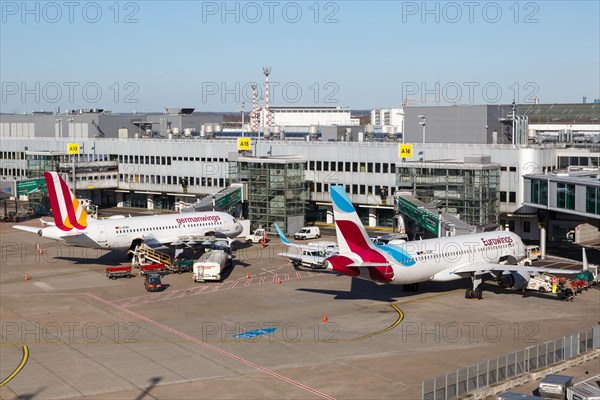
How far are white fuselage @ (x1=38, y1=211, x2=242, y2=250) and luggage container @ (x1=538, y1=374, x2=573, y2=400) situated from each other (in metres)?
54.4

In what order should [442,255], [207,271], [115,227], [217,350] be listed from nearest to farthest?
[217,350] < [442,255] < [207,271] < [115,227]

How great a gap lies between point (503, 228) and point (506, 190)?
18.9 ft

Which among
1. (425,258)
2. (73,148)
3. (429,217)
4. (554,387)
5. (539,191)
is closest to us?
(554,387)

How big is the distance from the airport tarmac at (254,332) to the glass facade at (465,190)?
22.0 meters

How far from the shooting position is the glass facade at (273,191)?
381ft

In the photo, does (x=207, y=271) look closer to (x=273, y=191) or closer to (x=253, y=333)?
(x=253, y=333)

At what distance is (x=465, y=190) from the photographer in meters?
102

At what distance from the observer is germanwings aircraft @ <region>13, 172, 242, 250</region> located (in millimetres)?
86188

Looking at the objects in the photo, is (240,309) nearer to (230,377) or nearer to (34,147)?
(230,377)

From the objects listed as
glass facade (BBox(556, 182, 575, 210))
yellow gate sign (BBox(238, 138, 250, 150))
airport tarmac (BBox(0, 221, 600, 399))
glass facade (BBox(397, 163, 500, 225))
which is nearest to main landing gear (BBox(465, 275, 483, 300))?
airport tarmac (BBox(0, 221, 600, 399))

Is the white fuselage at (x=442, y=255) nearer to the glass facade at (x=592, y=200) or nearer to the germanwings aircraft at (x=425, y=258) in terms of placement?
the germanwings aircraft at (x=425, y=258)

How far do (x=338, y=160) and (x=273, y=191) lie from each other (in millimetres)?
11939

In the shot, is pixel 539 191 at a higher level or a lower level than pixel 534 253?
higher

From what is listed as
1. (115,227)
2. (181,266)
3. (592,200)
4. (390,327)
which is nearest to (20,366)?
(390,327)
